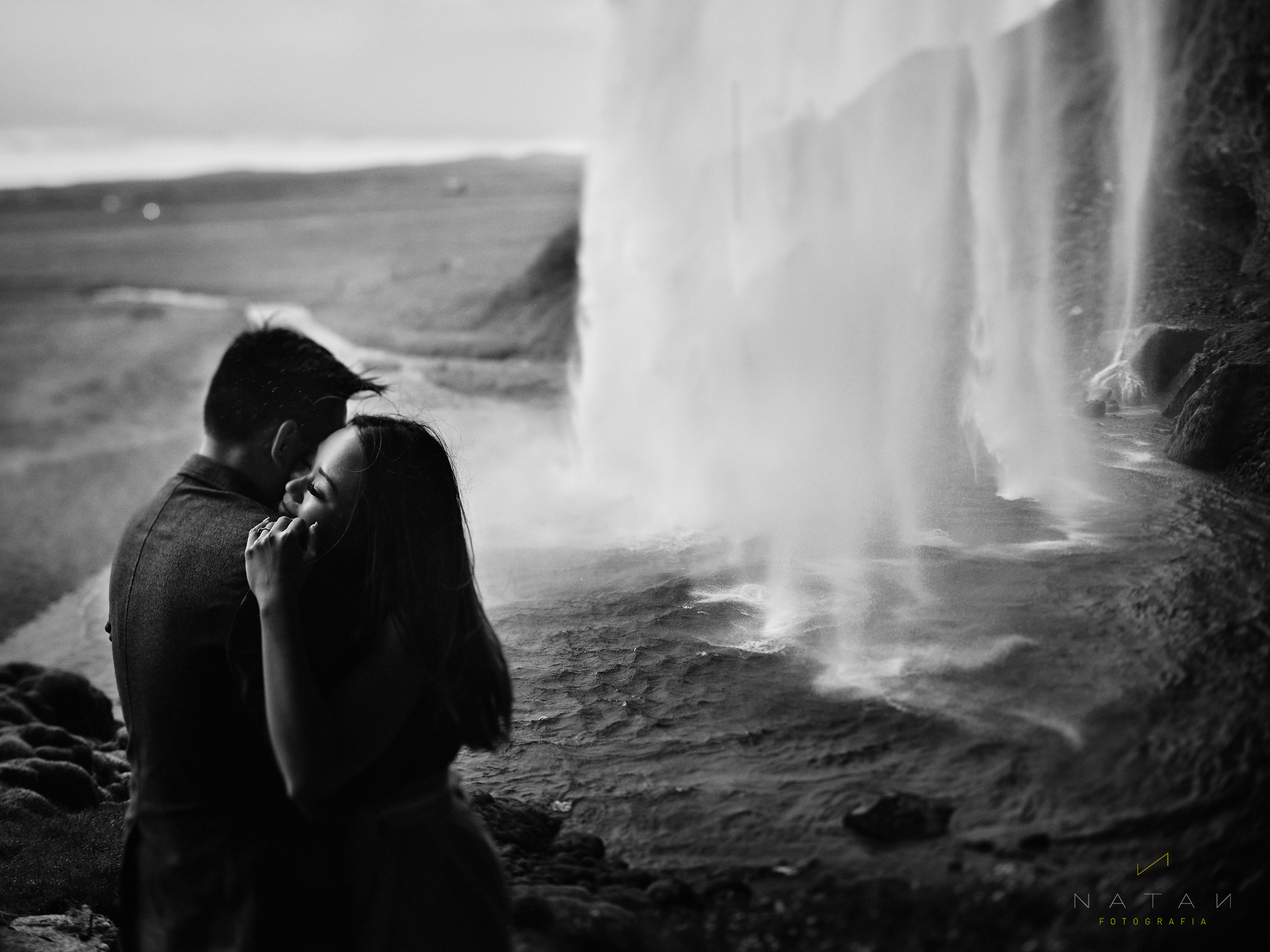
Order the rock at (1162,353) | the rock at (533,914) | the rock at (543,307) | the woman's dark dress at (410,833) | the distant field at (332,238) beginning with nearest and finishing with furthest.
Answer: the woman's dark dress at (410,833), the rock at (533,914), the rock at (1162,353), the rock at (543,307), the distant field at (332,238)

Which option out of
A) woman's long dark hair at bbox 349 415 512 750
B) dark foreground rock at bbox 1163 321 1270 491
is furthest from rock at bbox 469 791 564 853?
dark foreground rock at bbox 1163 321 1270 491

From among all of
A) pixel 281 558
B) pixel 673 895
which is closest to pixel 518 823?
pixel 673 895

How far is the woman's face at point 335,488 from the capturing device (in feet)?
7.61

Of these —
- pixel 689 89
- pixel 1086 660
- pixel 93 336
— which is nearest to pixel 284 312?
pixel 93 336

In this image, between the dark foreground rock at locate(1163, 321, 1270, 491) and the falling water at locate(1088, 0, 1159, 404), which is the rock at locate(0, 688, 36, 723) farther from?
the dark foreground rock at locate(1163, 321, 1270, 491)

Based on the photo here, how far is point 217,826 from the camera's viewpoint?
101 inches

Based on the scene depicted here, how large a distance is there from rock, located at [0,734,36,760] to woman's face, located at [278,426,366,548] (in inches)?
135

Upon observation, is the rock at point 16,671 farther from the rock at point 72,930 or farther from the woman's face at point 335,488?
the woman's face at point 335,488

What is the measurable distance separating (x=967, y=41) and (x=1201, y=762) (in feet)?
9.61

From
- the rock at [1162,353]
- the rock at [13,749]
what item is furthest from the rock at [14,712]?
the rock at [1162,353]

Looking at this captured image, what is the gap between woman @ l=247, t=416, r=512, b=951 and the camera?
2.21 meters

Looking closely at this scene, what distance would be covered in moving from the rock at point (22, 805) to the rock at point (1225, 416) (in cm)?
438

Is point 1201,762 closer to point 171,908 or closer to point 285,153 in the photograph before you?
point 171,908

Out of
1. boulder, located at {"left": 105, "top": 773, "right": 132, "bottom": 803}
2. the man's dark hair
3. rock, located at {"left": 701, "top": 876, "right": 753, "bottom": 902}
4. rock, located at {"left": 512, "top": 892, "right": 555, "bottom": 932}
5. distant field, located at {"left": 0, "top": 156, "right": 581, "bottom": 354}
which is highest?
distant field, located at {"left": 0, "top": 156, "right": 581, "bottom": 354}
